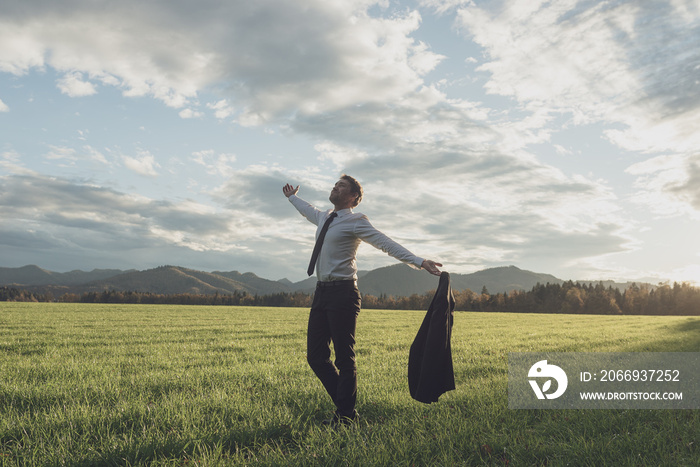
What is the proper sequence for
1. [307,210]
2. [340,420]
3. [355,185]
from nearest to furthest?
[340,420], [355,185], [307,210]

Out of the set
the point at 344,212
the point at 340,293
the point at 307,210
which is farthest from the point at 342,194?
the point at 340,293

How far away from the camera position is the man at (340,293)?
5.50 meters

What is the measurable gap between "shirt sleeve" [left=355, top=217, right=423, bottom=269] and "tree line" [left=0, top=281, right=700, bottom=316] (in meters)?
95.5

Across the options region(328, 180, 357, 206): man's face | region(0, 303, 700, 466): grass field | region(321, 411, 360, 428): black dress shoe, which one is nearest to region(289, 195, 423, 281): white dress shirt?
region(328, 180, 357, 206): man's face

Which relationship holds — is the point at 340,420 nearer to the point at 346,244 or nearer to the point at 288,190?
the point at 346,244

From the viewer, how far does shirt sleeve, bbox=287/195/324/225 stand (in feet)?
22.1

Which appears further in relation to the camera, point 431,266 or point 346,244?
point 346,244

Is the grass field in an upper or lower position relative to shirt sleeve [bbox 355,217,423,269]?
lower

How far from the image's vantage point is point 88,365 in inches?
377

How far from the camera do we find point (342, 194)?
5945 millimetres

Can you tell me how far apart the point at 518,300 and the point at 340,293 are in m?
112

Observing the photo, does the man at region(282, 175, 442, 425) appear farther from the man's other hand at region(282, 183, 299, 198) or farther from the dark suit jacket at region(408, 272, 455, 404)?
the man's other hand at region(282, 183, 299, 198)

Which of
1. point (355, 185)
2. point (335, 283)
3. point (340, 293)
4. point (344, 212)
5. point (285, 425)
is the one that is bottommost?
point (285, 425)

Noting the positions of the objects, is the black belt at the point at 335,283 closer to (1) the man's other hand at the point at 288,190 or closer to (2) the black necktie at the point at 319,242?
(2) the black necktie at the point at 319,242
